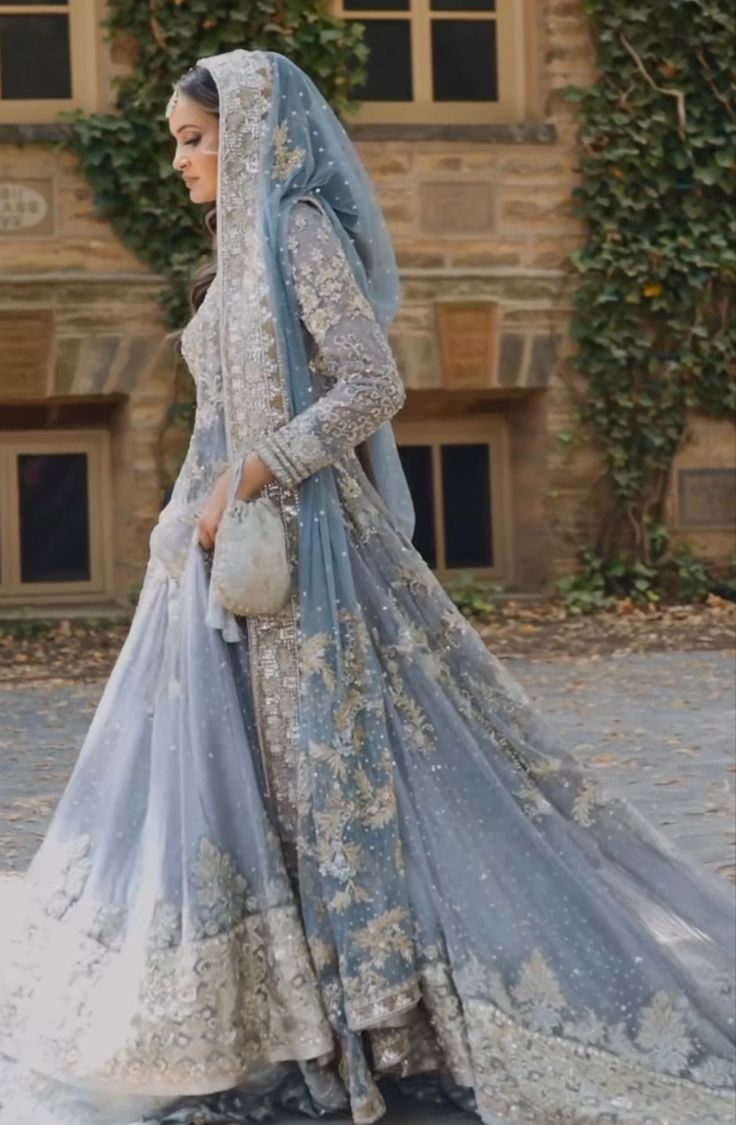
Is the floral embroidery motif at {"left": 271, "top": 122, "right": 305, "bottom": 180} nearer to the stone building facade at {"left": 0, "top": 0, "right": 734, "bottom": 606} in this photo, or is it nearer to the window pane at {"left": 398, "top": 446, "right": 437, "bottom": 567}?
the stone building facade at {"left": 0, "top": 0, "right": 734, "bottom": 606}

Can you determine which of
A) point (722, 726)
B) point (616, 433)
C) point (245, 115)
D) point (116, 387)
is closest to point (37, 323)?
point (116, 387)

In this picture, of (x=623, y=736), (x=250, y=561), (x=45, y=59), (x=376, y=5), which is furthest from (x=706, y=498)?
(x=250, y=561)

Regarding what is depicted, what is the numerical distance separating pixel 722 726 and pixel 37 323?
4582mm

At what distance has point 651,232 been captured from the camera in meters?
10.6

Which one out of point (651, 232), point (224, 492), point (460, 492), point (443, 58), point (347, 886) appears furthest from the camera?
point (460, 492)

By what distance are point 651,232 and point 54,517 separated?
3515mm

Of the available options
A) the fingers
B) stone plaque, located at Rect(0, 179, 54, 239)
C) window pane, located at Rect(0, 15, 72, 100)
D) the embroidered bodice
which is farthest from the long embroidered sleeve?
window pane, located at Rect(0, 15, 72, 100)

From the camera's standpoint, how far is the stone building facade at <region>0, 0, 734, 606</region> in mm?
9953

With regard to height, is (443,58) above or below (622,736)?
above

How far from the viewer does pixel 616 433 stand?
10.6 m

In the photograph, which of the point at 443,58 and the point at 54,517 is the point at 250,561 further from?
the point at 443,58

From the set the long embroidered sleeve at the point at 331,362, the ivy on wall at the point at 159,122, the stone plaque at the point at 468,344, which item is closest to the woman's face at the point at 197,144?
the long embroidered sleeve at the point at 331,362

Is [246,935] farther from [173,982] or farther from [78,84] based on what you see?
[78,84]

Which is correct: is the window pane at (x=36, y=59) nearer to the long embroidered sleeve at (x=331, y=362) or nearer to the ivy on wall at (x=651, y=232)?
the ivy on wall at (x=651, y=232)
